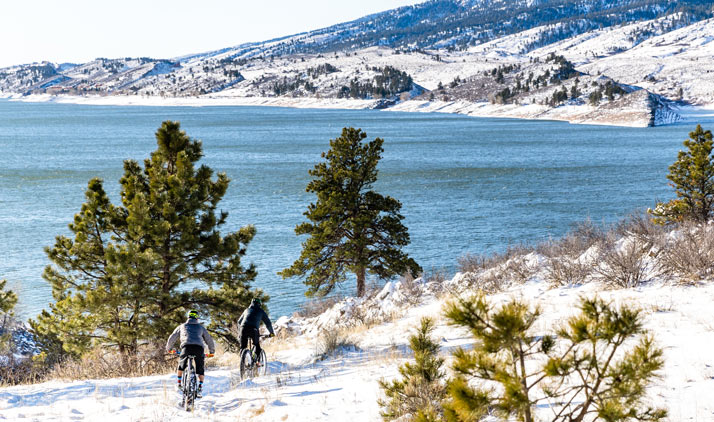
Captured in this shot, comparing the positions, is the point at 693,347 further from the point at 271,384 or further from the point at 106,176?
the point at 106,176

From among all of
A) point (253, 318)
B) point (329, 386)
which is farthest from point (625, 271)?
point (253, 318)

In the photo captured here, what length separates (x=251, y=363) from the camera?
35.4 feet

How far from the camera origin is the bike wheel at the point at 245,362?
1061 cm

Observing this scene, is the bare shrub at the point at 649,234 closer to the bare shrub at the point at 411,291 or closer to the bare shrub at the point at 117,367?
the bare shrub at the point at 411,291

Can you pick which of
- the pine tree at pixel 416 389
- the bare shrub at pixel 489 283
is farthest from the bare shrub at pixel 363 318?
the pine tree at pixel 416 389

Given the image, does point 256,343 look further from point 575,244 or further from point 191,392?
point 575,244

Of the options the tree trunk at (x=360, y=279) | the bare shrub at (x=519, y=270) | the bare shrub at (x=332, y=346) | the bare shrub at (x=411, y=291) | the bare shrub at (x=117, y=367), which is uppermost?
the bare shrub at (x=332, y=346)

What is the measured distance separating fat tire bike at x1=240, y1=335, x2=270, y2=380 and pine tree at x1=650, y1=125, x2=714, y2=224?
60.4ft

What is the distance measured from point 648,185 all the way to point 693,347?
45.6 metres

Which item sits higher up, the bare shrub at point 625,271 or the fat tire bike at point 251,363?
the bare shrub at point 625,271

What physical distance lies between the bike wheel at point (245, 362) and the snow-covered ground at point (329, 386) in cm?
31

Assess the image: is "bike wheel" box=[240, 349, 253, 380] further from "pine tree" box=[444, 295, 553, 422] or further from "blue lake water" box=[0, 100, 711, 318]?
"blue lake water" box=[0, 100, 711, 318]

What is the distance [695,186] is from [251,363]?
20570mm

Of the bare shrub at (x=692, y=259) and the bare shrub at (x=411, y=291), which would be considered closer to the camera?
the bare shrub at (x=692, y=259)
